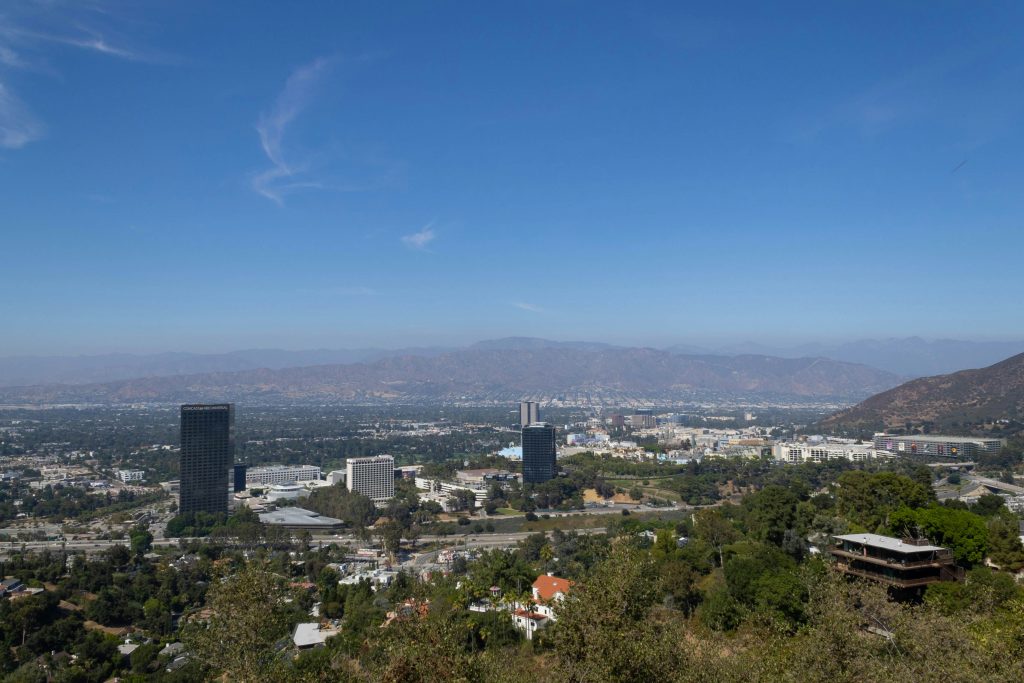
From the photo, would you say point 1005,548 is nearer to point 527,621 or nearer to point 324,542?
point 527,621

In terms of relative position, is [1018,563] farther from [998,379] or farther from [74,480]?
[998,379]

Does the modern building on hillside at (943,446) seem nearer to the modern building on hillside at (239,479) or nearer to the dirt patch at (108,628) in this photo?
the modern building on hillside at (239,479)

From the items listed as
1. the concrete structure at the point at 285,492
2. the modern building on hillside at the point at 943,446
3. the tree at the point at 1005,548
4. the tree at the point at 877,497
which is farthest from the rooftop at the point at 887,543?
the modern building on hillside at the point at 943,446

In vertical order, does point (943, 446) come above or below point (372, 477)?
above

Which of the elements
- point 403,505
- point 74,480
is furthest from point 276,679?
point 74,480

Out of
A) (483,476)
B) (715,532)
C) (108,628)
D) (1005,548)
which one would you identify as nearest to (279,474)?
(483,476)
